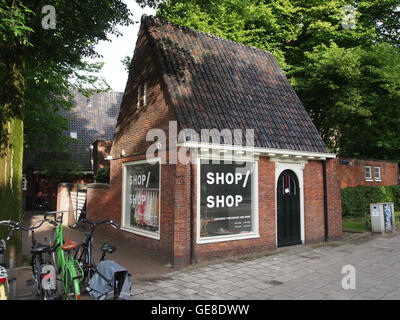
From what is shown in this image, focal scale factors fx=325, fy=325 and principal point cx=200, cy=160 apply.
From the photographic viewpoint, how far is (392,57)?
1644 cm

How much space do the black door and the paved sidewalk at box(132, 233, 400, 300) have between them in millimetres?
680

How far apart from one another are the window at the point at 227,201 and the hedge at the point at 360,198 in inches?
421

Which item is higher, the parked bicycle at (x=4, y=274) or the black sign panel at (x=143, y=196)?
the black sign panel at (x=143, y=196)

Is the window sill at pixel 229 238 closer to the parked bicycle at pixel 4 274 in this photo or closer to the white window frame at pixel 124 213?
the white window frame at pixel 124 213

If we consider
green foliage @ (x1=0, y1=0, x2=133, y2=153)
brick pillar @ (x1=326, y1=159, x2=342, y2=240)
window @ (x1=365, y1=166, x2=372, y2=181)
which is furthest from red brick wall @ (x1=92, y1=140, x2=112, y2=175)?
window @ (x1=365, y1=166, x2=372, y2=181)

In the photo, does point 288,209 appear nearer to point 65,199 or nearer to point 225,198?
point 225,198

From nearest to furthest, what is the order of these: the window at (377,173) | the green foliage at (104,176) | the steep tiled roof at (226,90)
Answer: the steep tiled roof at (226,90)
the green foliage at (104,176)
the window at (377,173)

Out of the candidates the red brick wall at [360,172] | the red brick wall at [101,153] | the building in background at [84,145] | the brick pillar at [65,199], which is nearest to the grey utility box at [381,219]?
the red brick wall at [360,172]

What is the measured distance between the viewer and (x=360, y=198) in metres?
19.2

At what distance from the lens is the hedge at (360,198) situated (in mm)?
18625

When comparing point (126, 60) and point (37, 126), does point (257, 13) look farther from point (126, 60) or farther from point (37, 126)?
point (37, 126)

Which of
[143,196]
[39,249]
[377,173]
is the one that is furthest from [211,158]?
[377,173]

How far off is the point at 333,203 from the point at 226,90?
5784 mm
